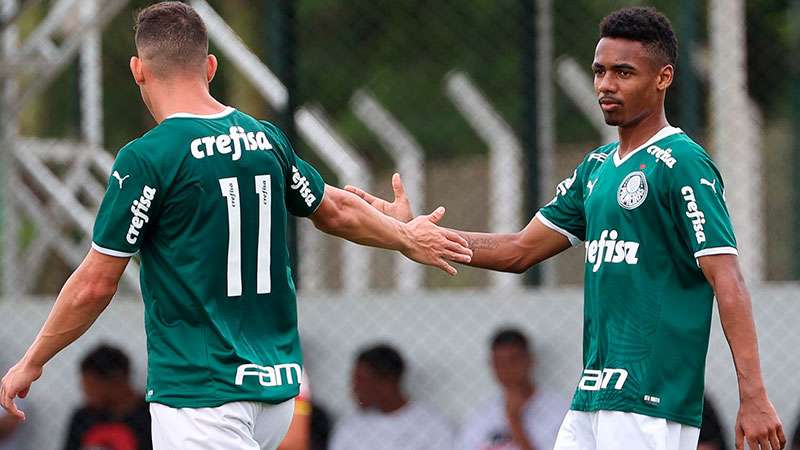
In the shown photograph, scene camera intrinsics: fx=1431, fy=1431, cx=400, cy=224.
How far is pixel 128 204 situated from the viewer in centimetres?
427

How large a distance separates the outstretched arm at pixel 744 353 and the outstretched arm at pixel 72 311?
1829 millimetres

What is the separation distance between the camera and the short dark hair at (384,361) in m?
7.95

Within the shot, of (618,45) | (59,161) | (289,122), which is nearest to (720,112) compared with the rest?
(289,122)

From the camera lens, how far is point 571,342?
7.86m

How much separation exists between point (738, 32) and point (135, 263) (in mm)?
4258

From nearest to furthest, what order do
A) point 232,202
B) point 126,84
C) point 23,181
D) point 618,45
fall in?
point 232,202, point 618,45, point 23,181, point 126,84

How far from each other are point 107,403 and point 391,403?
5.42ft

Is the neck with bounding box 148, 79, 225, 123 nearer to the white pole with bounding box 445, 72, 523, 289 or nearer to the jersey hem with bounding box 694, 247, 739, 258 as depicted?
the jersey hem with bounding box 694, 247, 739, 258

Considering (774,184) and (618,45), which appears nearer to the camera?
(618,45)

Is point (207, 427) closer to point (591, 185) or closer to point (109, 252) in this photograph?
point (109, 252)

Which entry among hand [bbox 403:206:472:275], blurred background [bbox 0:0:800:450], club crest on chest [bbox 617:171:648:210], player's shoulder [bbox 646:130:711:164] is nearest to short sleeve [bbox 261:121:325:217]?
hand [bbox 403:206:472:275]

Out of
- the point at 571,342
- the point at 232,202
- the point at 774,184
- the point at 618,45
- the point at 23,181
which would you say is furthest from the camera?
the point at 774,184

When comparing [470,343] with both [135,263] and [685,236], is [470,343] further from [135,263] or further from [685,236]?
[685,236]

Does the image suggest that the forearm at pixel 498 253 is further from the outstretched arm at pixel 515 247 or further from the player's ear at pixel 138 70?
the player's ear at pixel 138 70
